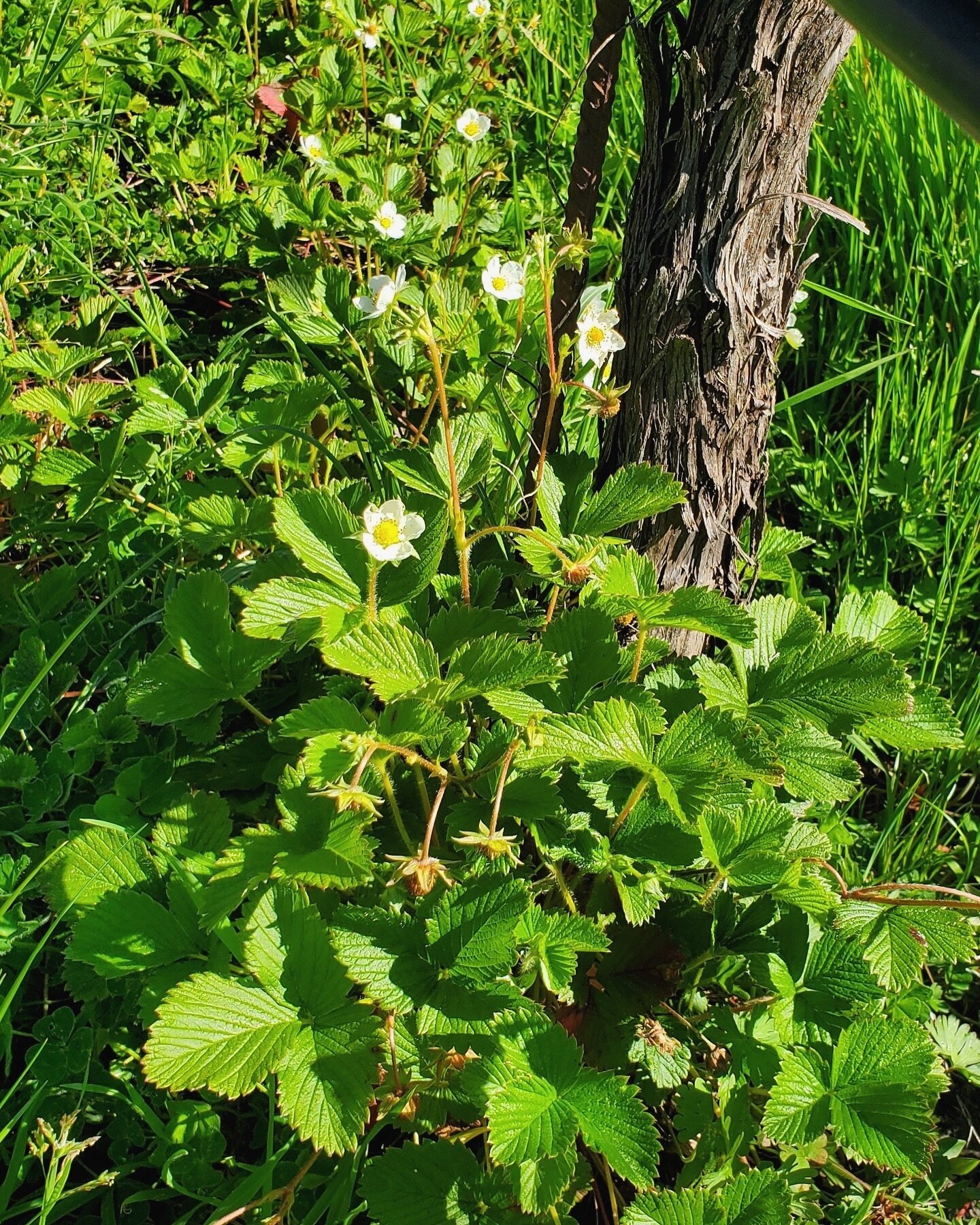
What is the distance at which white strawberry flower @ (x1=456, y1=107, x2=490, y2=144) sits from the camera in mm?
2318

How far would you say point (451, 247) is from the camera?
2.10 m

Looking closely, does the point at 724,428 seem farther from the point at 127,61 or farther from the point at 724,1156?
the point at 127,61

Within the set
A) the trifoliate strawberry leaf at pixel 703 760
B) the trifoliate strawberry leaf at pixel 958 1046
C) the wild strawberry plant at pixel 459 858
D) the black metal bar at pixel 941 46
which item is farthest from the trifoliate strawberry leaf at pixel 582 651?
the trifoliate strawberry leaf at pixel 958 1046

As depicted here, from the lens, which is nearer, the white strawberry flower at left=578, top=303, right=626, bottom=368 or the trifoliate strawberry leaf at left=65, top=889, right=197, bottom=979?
the trifoliate strawberry leaf at left=65, top=889, right=197, bottom=979

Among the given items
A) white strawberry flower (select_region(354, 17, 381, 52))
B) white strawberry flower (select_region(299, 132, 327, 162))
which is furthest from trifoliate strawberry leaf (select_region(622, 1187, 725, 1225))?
white strawberry flower (select_region(354, 17, 381, 52))

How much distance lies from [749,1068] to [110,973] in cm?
66

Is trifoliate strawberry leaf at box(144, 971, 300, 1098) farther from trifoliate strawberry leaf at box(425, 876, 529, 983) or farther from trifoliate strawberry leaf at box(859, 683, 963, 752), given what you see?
trifoliate strawberry leaf at box(859, 683, 963, 752)

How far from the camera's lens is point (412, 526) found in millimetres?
1117

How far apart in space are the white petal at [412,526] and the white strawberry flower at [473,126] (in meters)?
1.50

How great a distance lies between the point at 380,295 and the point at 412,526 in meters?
0.52

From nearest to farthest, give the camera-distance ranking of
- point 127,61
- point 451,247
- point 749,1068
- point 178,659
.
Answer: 1. point 749,1068
2. point 178,659
3. point 451,247
4. point 127,61

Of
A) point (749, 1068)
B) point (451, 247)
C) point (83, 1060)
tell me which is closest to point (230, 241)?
point (451, 247)

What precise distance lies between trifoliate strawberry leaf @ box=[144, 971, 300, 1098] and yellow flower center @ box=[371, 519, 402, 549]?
45 cm

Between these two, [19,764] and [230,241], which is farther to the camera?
[230,241]
